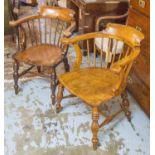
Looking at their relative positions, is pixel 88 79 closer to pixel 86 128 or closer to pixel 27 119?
pixel 86 128

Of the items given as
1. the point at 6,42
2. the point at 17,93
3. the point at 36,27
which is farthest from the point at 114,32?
the point at 36,27

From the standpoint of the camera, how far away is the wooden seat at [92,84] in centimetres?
186

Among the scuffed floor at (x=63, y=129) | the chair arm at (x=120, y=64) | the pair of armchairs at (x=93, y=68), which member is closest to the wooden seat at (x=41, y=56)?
the pair of armchairs at (x=93, y=68)

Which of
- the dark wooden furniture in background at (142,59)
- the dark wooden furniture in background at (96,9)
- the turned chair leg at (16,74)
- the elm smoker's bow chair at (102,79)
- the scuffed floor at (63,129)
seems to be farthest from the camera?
the dark wooden furniture in background at (96,9)

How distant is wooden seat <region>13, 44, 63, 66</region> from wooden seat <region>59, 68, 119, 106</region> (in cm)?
34

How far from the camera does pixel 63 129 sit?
2.20 meters

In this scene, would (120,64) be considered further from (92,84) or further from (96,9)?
(96,9)

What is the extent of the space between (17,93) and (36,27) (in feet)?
6.73

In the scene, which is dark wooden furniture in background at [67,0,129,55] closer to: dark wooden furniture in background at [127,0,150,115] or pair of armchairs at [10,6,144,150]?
pair of armchairs at [10,6,144,150]

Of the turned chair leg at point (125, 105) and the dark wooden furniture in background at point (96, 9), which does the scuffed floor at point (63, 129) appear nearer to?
the turned chair leg at point (125, 105)

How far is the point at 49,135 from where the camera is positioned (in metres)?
2.13

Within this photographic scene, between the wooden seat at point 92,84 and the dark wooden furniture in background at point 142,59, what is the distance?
31cm

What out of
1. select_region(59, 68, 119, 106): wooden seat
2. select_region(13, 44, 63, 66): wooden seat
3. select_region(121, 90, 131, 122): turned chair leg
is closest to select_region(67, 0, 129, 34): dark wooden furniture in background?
select_region(13, 44, 63, 66): wooden seat

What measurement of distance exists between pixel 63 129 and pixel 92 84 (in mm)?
514
